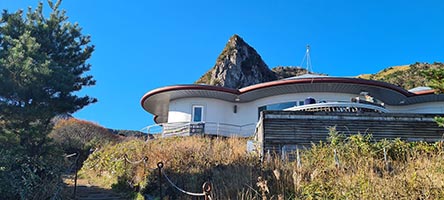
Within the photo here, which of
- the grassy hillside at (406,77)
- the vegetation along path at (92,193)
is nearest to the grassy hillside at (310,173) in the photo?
the vegetation along path at (92,193)

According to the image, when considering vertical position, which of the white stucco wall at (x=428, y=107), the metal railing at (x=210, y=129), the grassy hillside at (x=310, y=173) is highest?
the white stucco wall at (x=428, y=107)

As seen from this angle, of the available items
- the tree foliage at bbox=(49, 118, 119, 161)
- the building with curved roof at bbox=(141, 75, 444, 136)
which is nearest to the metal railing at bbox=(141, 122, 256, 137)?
the building with curved roof at bbox=(141, 75, 444, 136)

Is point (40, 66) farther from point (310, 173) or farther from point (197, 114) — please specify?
point (197, 114)

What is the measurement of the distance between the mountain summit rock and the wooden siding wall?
22878mm

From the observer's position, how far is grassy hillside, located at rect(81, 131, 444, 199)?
5.48 m

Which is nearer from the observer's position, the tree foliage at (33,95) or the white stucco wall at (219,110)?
the tree foliage at (33,95)

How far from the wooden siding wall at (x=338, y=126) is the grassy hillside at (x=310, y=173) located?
62.0 inches

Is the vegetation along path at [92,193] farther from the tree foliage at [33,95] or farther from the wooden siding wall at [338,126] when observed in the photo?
the wooden siding wall at [338,126]

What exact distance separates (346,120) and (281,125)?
212 centimetres

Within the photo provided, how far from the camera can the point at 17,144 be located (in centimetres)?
1017

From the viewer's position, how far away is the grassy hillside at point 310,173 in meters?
5.48

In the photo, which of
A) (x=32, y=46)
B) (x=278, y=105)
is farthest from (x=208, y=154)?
(x=278, y=105)

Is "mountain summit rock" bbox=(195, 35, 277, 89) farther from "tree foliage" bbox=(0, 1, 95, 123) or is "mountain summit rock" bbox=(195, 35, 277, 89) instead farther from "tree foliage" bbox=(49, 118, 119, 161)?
"tree foliage" bbox=(0, 1, 95, 123)

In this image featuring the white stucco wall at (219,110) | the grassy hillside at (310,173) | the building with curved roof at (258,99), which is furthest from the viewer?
the white stucco wall at (219,110)
